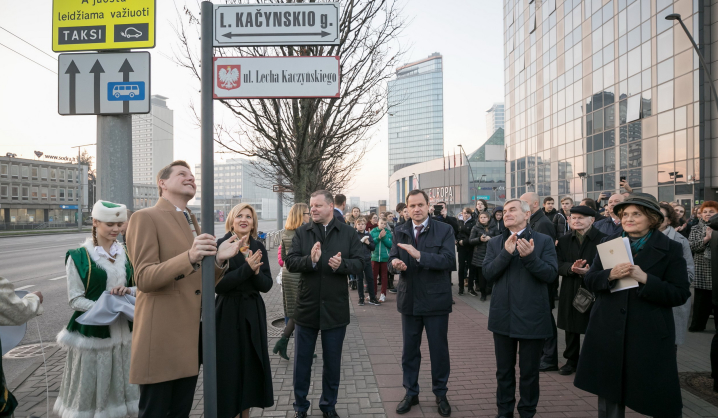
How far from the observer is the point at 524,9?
41.0m

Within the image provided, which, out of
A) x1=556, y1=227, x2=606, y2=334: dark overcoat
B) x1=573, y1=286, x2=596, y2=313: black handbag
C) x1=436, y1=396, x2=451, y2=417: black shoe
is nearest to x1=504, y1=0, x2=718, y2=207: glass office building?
x1=556, y1=227, x2=606, y2=334: dark overcoat

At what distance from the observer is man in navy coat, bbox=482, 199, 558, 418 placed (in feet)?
12.2

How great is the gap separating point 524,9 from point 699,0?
20.8 meters

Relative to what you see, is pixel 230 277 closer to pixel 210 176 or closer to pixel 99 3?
pixel 210 176

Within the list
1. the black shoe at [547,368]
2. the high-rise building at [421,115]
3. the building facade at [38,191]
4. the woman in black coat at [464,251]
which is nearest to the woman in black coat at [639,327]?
the black shoe at [547,368]

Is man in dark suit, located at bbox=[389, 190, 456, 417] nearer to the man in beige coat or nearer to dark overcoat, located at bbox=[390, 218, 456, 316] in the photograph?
dark overcoat, located at bbox=[390, 218, 456, 316]

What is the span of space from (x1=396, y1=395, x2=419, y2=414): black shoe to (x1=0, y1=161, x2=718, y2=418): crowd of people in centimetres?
1

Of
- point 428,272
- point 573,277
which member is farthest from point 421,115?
point 428,272

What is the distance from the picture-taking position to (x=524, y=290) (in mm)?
3816

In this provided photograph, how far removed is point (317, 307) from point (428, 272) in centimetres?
112

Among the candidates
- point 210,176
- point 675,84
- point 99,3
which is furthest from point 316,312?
point 675,84

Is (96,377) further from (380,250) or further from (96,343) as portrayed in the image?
(380,250)

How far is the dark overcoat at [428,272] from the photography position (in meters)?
4.15

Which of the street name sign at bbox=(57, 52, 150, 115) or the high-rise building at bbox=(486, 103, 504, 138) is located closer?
the street name sign at bbox=(57, 52, 150, 115)
